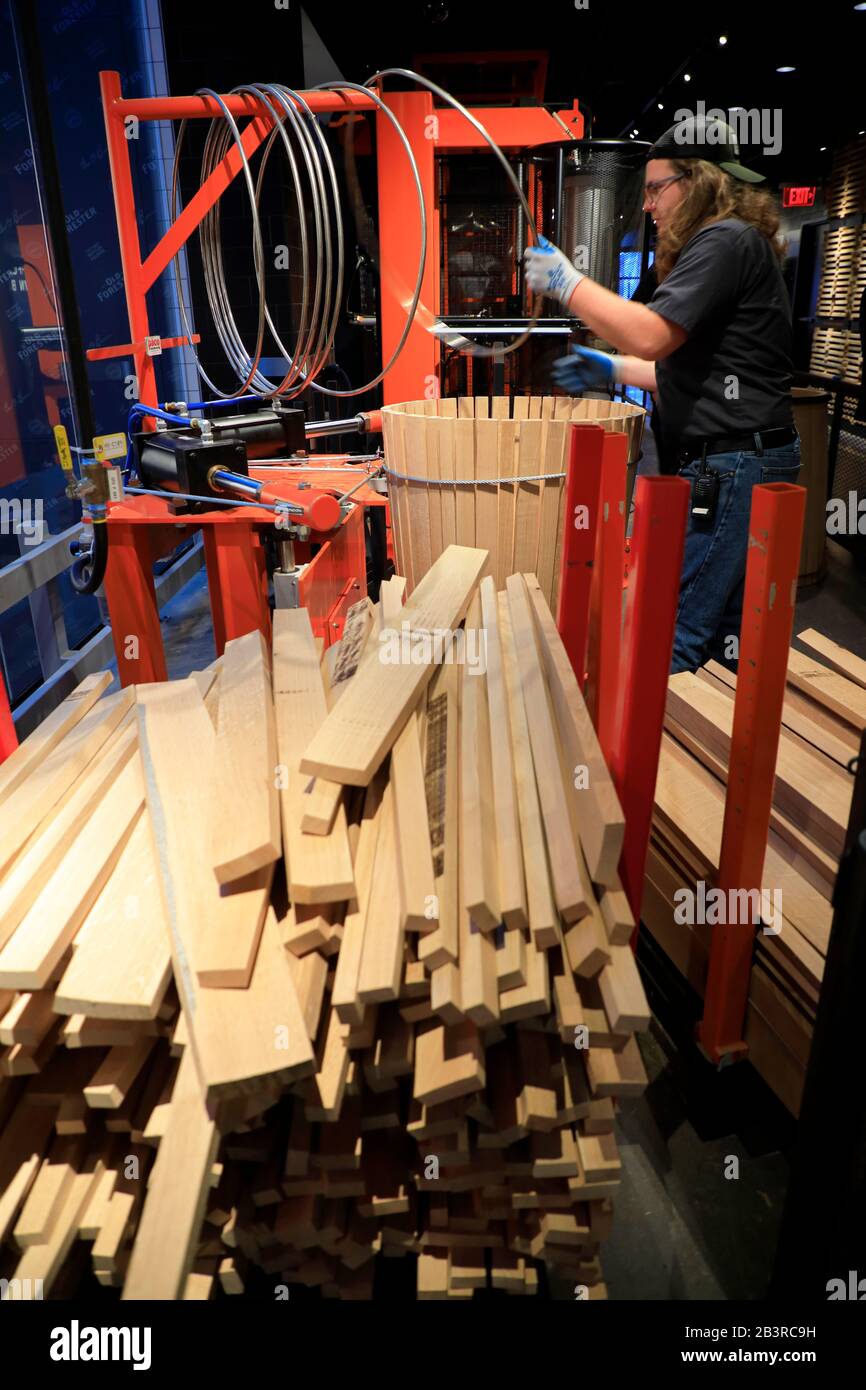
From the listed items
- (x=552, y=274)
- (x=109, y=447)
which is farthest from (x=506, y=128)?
(x=109, y=447)

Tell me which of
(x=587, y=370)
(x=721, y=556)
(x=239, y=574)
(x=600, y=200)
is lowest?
(x=239, y=574)

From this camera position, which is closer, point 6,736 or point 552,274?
point 6,736

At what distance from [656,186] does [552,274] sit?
47cm

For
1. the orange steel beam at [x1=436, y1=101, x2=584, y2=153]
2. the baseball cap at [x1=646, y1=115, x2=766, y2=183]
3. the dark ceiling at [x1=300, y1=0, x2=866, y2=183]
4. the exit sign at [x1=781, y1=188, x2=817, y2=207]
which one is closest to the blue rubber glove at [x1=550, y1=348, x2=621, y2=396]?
the baseball cap at [x1=646, y1=115, x2=766, y2=183]

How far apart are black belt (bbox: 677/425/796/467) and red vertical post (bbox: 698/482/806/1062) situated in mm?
1228

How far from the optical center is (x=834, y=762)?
266cm

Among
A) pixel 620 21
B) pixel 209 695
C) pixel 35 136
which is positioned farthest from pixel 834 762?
pixel 620 21

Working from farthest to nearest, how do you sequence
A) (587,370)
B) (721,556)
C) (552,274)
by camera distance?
(587,370)
(552,274)
(721,556)

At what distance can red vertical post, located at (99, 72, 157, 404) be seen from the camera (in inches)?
167

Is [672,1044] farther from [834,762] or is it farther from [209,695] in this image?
[209,695]

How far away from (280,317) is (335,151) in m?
3.05

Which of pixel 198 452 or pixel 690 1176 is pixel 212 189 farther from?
pixel 690 1176

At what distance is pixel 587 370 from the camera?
4105 millimetres

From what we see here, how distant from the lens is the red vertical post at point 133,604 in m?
3.86
